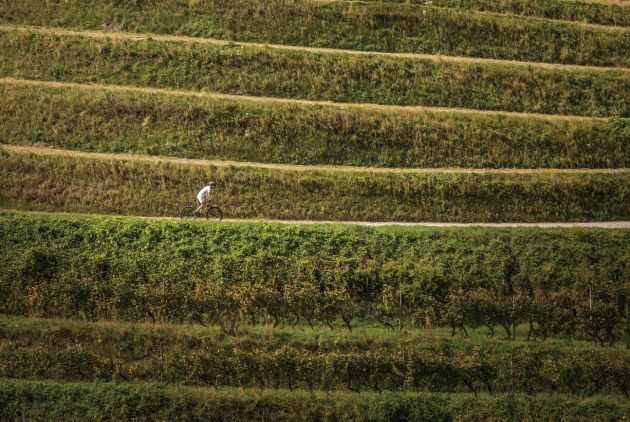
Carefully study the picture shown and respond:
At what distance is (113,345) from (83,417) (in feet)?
12.2

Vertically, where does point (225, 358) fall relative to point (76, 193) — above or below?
below

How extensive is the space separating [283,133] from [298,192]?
444 cm

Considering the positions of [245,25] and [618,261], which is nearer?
[618,261]

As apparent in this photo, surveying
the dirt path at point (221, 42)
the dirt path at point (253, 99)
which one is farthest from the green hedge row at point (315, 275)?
the dirt path at point (221, 42)

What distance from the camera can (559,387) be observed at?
132 ft

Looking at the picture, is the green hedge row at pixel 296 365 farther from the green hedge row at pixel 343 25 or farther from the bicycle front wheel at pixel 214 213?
the green hedge row at pixel 343 25

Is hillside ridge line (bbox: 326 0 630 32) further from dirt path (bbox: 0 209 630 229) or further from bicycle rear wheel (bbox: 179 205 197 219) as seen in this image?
bicycle rear wheel (bbox: 179 205 197 219)

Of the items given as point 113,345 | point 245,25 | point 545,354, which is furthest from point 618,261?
point 245,25

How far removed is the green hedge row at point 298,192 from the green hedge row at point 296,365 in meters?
9.53

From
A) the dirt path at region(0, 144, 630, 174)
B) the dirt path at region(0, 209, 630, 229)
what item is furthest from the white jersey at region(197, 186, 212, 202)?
the dirt path at region(0, 144, 630, 174)

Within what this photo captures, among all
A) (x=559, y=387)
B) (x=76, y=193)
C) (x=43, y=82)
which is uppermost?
(x=43, y=82)

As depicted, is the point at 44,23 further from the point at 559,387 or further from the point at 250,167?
the point at 559,387

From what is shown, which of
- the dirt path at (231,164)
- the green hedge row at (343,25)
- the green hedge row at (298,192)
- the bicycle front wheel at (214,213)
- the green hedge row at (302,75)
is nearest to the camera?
the bicycle front wheel at (214,213)

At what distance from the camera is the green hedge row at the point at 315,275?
42.4 meters
